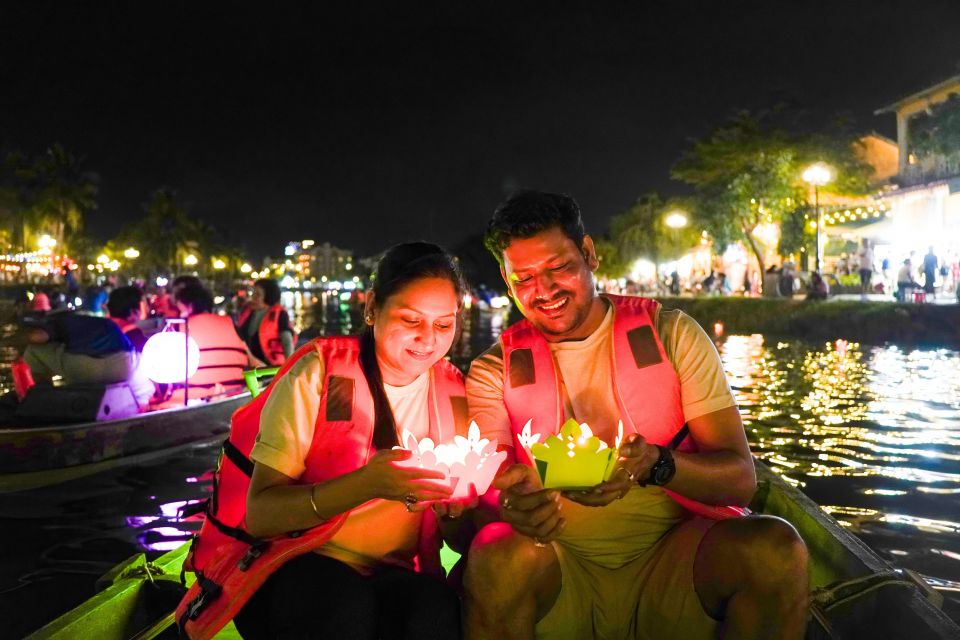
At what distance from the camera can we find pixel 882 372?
17.6 metres

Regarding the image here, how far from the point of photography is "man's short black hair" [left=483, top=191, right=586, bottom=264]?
3490mm

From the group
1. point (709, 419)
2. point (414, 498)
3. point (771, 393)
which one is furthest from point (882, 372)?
point (414, 498)

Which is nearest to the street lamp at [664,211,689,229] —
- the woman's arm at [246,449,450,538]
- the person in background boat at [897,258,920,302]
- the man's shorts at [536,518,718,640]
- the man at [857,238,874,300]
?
the man at [857,238,874,300]

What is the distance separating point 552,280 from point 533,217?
0.29 meters

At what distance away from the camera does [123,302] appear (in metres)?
10.2

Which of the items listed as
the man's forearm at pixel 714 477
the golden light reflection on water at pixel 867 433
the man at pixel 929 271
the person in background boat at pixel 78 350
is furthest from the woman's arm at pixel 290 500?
the man at pixel 929 271

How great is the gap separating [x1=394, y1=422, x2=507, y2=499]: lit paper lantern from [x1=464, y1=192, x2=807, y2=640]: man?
0.13m

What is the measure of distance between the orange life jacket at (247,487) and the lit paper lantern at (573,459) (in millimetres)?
780

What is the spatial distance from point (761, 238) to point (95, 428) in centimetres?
4099

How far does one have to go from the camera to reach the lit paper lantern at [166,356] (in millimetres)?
8727

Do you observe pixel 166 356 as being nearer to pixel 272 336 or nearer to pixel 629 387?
pixel 272 336

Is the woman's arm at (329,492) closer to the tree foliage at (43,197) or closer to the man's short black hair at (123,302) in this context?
the man's short black hair at (123,302)

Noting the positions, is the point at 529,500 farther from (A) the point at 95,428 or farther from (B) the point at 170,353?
(A) the point at 95,428

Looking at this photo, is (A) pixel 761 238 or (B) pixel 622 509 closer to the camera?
(B) pixel 622 509
